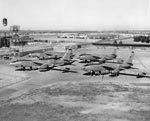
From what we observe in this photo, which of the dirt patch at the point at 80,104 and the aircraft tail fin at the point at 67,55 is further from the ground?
the aircraft tail fin at the point at 67,55

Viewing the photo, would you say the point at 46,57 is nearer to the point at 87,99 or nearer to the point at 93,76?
the point at 93,76

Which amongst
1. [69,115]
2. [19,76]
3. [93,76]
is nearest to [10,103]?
[69,115]

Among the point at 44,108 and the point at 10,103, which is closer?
the point at 44,108

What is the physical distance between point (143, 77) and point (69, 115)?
33.5 meters

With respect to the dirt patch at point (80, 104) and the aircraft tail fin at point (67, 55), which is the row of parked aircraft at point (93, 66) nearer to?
the aircraft tail fin at point (67, 55)

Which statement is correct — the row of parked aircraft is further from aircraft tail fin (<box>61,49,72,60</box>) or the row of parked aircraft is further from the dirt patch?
the dirt patch

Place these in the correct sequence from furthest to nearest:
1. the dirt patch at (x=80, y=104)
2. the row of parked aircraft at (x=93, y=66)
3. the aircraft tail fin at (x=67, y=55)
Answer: the aircraft tail fin at (x=67, y=55) < the row of parked aircraft at (x=93, y=66) < the dirt patch at (x=80, y=104)

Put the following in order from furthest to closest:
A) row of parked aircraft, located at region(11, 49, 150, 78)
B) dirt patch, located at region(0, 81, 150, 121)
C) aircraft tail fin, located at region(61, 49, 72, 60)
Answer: aircraft tail fin, located at region(61, 49, 72, 60) → row of parked aircraft, located at region(11, 49, 150, 78) → dirt patch, located at region(0, 81, 150, 121)

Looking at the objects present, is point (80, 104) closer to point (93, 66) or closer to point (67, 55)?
point (93, 66)

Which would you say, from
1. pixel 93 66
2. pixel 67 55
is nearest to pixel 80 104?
pixel 93 66

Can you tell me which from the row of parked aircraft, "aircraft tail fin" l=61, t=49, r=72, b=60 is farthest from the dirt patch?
"aircraft tail fin" l=61, t=49, r=72, b=60

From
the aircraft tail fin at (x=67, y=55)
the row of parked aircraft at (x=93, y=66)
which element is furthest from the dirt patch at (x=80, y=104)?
the aircraft tail fin at (x=67, y=55)

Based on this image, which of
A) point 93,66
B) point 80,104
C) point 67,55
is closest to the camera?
point 80,104

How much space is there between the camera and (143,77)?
5950 cm
